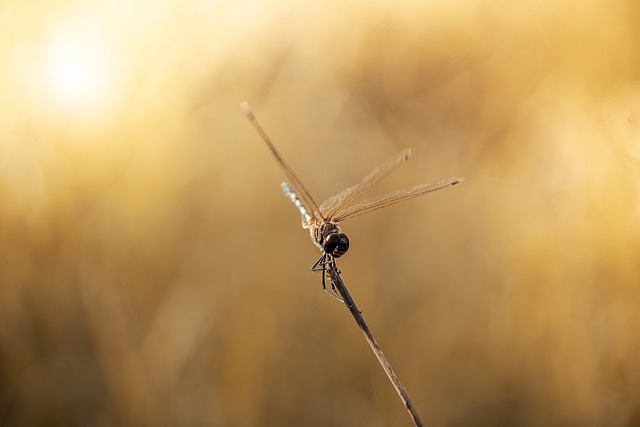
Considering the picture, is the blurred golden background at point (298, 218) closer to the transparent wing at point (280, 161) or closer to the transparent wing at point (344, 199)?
the transparent wing at point (344, 199)

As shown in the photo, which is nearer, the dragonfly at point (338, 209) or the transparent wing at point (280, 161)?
the transparent wing at point (280, 161)

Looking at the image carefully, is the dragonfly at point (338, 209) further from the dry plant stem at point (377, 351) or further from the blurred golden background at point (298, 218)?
Result: the blurred golden background at point (298, 218)

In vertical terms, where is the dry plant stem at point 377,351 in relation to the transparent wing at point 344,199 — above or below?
below

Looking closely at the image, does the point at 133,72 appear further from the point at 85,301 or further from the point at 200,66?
the point at 85,301

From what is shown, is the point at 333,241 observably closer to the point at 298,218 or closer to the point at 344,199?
the point at 344,199

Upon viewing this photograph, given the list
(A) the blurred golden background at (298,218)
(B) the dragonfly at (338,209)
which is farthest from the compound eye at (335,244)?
(A) the blurred golden background at (298,218)

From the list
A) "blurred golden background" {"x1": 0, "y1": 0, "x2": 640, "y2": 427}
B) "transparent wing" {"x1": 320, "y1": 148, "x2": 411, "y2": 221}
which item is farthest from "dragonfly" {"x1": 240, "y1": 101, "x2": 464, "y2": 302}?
"blurred golden background" {"x1": 0, "y1": 0, "x2": 640, "y2": 427}

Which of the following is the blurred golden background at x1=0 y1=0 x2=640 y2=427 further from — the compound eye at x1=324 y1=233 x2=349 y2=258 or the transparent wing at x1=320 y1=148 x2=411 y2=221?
the compound eye at x1=324 y1=233 x2=349 y2=258

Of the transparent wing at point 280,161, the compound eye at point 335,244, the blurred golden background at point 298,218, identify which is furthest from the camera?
the blurred golden background at point 298,218

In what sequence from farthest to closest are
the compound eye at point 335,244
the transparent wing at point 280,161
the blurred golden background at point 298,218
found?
the blurred golden background at point 298,218, the compound eye at point 335,244, the transparent wing at point 280,161
